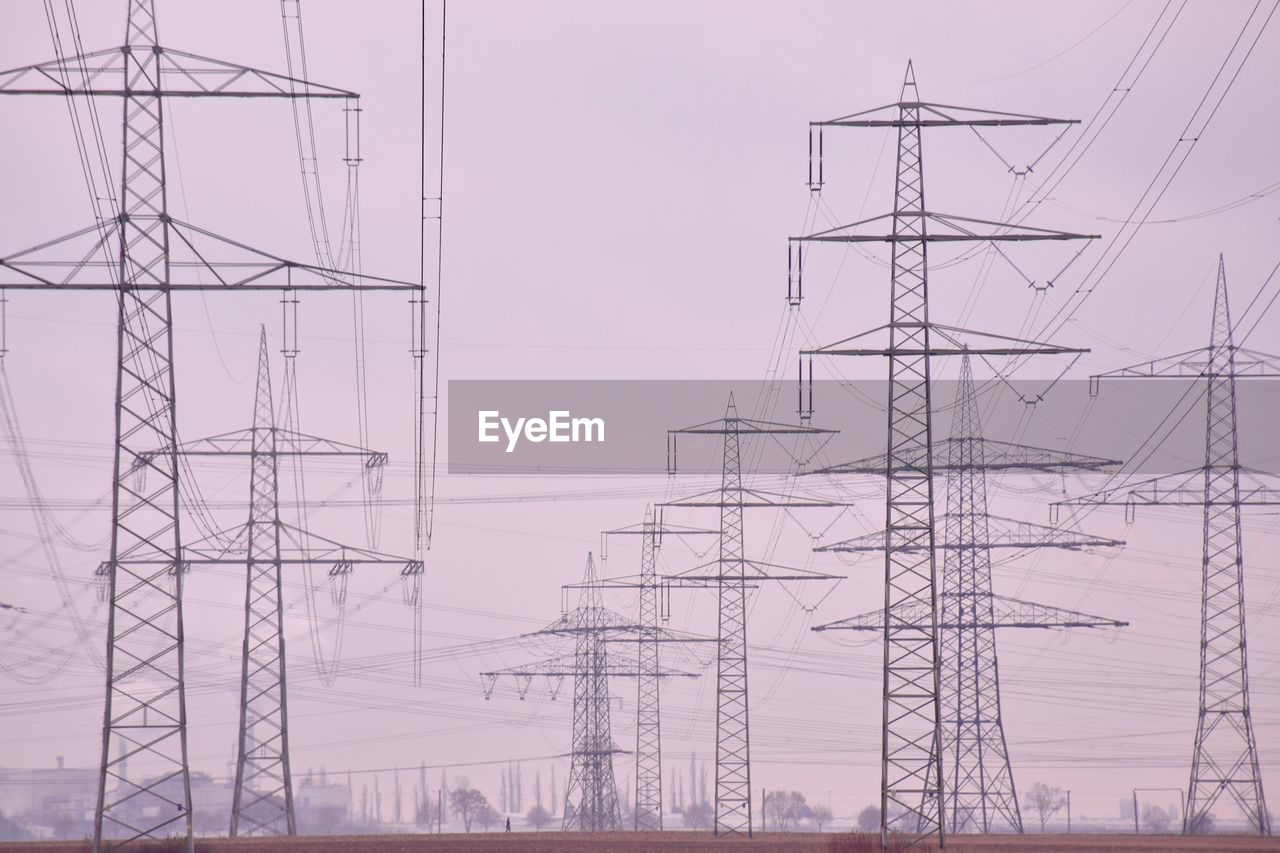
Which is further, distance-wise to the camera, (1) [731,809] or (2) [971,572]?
(2) [971,572]

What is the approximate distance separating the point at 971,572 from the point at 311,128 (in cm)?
4183

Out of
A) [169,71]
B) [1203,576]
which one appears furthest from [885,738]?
[1203,576]

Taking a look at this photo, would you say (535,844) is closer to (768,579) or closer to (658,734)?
(768,579)

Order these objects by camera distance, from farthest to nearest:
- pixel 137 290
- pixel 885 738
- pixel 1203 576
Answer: pixel 1203 576 → pixel 885 738 → pixel 137 290

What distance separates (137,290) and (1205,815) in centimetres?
4632

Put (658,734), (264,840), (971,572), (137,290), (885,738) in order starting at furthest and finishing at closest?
(658,734)
(971,572)
(264,840)
(885,738)
(137,290)

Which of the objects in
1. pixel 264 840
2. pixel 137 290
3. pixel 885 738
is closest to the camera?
pixel 137 290

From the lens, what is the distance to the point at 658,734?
82.5 meters

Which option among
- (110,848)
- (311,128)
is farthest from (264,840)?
(311,128)

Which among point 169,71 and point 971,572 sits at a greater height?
point 169,71

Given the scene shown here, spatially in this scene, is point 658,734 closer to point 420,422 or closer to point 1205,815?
point 1205,815

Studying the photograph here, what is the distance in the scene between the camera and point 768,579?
6400 cm

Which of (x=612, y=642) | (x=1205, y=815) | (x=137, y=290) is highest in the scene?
(x=137, y=290)

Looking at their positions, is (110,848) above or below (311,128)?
below
